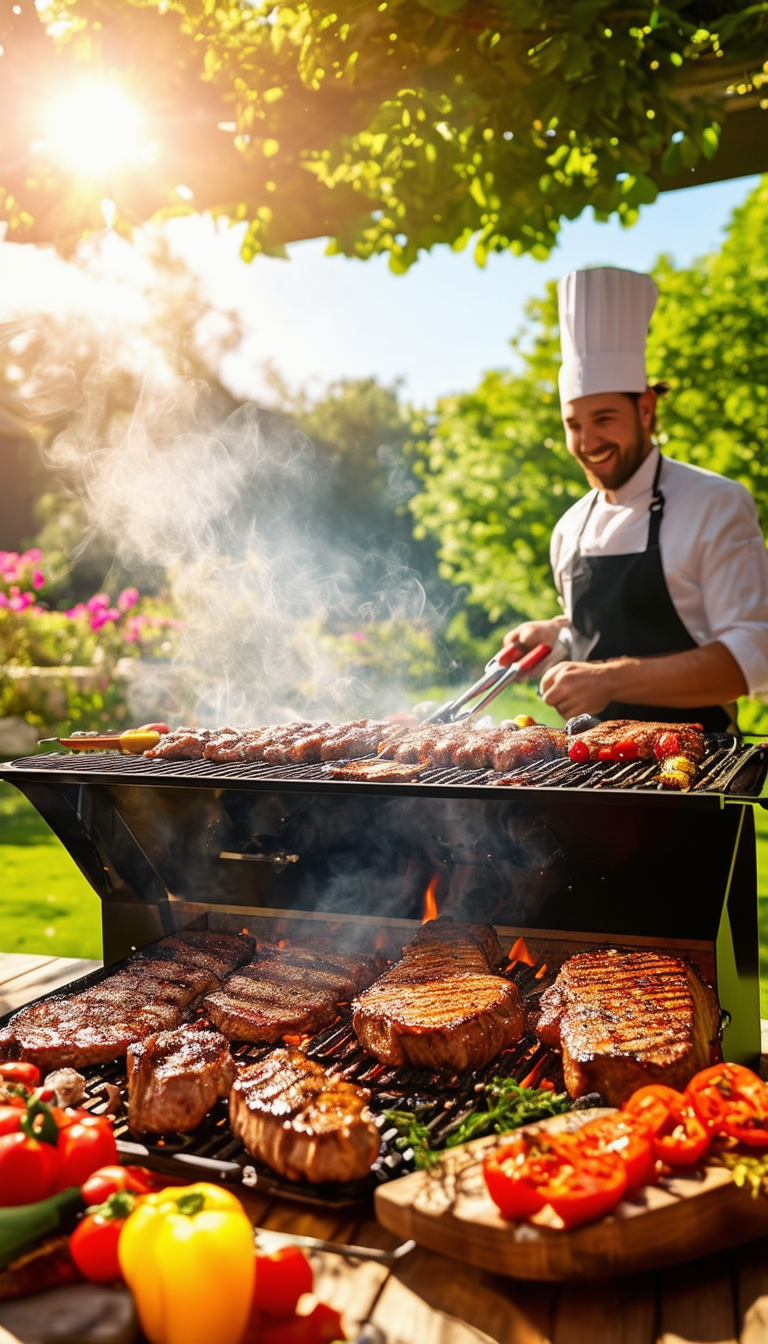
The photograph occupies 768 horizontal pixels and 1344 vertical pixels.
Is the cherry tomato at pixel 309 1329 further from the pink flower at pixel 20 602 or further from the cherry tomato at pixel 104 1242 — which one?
the pink flower at pixel 20 602

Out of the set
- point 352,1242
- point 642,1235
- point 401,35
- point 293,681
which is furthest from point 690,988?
point 293,681

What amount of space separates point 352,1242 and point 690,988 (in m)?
1.17

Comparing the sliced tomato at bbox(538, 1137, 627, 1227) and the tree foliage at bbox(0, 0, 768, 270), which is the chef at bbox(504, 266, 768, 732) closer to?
the tree foliage at bbox(0, 0, 768, 270)

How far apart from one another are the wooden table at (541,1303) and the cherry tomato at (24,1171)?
2.10 ft

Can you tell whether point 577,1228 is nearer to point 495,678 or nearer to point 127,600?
point 495,678

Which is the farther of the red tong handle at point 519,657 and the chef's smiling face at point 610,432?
the chef's smiling face at point 610,432

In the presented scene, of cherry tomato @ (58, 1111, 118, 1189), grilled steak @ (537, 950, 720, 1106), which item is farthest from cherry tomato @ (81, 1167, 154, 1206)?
grilled steak @ (537, 950, 720, 1106)

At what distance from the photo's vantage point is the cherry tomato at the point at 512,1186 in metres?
1.96

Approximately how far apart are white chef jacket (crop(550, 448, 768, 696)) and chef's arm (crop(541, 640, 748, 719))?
3.3 inches

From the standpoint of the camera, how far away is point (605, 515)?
4.91 metres

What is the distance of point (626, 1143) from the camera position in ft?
6.87

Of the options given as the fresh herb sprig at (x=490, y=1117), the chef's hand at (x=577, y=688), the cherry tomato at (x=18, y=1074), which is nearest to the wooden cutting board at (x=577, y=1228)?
the fresh herb sprig at (x=490, y=1117)

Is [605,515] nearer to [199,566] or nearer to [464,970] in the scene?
[464,970]

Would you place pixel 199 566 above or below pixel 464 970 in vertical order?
above
